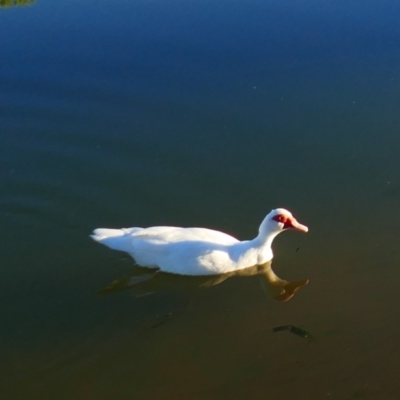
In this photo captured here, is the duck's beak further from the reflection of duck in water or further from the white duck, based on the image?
the reflection of duck in water

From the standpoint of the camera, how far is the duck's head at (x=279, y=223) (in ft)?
24.5

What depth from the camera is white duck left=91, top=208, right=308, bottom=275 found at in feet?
24.2

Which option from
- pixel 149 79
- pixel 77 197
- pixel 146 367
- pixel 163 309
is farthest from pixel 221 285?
pixel 149 79

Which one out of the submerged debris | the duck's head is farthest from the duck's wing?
the submerged debris

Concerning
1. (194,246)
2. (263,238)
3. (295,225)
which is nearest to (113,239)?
(194,246)

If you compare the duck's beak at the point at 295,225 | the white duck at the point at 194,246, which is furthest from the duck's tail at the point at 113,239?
the duck's beak at the point at 295,225

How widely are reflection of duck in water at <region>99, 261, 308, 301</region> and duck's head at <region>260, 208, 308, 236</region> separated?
396 mm

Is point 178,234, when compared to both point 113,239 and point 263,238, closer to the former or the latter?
point 113,239

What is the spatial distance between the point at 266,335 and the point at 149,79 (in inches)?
202

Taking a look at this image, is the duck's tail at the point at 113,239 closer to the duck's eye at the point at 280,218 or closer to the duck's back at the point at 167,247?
the duck's back at the point at 167,247

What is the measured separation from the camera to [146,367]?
607 cm

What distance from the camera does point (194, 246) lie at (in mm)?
7402

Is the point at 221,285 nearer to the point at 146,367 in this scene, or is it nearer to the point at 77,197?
the point at 146,367

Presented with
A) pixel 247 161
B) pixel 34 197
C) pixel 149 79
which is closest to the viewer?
pixel 34 197
